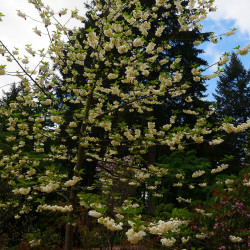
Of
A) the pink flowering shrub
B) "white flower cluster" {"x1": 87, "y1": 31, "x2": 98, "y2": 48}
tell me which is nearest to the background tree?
the pink flowering shrub

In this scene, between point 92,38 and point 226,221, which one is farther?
point 226,221

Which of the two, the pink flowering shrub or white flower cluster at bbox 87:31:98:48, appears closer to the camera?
white flower cluster at bbox 87:31:98:48

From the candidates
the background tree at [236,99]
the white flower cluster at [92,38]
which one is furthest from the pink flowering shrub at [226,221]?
the background tree at [236,99]

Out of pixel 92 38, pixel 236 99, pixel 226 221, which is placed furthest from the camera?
pixel 236 99

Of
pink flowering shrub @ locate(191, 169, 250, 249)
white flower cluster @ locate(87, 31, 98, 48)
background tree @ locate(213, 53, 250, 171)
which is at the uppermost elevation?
background tree @ locate(213, 53, 250, 171)

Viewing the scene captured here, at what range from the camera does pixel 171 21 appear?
14742 mm

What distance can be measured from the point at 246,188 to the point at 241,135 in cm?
1704

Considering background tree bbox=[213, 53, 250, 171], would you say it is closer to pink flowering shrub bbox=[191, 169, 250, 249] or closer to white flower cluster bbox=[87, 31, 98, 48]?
pink flowering shrub bbox=[191, 169, 250, 249]

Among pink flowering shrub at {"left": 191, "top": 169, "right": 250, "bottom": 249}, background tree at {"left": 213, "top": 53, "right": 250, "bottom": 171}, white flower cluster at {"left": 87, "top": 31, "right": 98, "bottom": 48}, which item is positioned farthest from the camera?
background tree at {"left": 213, "top": 53, "right": 250, "bottom": 171}

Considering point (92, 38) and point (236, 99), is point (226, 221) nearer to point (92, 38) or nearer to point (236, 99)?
point (92, 38)

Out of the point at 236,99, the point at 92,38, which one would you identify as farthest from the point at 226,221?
the point at 236,99

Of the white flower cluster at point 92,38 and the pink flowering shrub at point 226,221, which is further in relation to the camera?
the pink flowering shrub at point 226,221

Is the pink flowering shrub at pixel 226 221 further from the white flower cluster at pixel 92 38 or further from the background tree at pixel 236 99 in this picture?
the background tree at pixel 236 99

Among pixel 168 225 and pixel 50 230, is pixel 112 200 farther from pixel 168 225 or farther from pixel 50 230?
pixel 168 225
